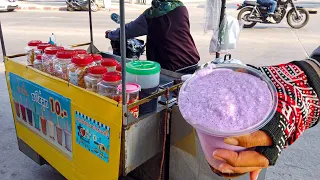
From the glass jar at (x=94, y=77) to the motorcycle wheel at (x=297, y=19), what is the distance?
8976 mm

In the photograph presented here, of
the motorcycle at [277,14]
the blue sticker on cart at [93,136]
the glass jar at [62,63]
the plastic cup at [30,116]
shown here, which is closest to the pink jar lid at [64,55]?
the glass jar at [62,63]

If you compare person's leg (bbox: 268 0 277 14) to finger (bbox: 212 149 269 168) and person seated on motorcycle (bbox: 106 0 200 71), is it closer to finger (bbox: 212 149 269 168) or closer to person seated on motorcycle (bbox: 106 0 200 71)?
person seated on motorcycle (bbox: 106 0 200 71)

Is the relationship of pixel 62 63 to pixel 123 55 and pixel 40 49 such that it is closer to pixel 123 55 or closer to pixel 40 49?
pixel 40 49

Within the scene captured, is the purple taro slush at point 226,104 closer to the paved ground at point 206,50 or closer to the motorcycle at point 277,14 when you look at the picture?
the paved ground at point 206,50

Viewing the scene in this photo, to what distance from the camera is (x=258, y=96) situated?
2.95ft

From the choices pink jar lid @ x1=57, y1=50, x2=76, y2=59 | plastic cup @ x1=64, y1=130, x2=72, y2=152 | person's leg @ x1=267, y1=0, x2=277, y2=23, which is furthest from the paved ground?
pink jar lid @ x1=57, y1=50, x2=76, y2=59

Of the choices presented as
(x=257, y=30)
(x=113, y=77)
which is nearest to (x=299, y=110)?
(x=113, y=77)

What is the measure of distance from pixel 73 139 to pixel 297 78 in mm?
1413

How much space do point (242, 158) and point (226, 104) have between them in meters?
0.16

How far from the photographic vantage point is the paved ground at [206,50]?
2729 mm

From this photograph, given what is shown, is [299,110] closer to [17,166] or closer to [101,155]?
[101,155]

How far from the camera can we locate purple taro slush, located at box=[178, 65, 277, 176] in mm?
853

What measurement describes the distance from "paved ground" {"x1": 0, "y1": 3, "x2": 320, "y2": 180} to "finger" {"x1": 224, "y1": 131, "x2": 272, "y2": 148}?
1.98 metres

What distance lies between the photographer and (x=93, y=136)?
1747 mm
